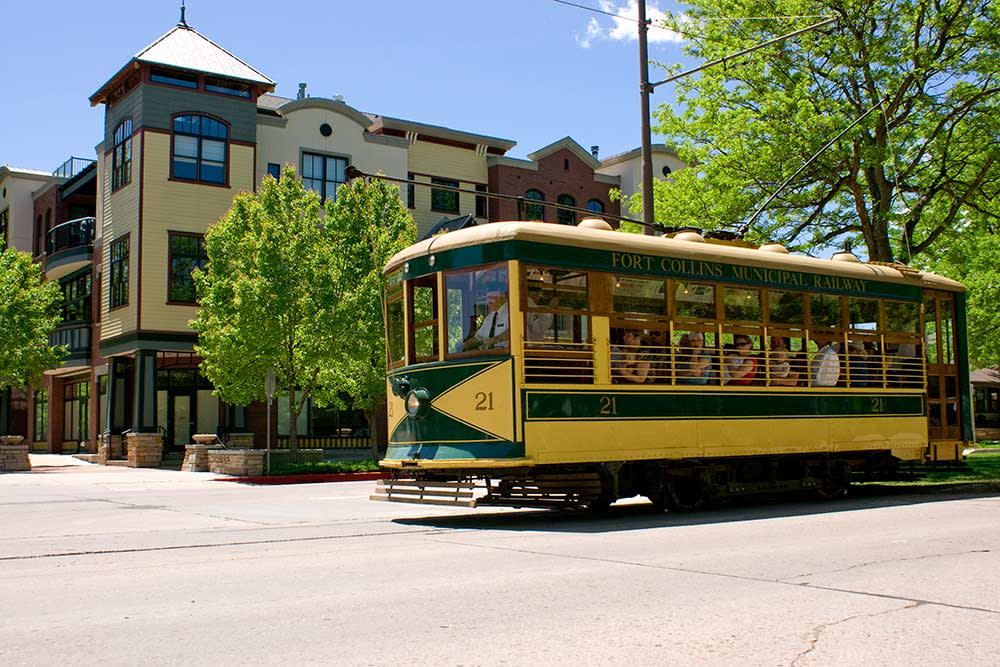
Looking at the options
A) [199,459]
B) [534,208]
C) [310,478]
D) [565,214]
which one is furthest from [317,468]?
[565,214]

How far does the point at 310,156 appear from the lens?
119 ft

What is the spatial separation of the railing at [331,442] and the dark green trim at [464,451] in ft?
75.2

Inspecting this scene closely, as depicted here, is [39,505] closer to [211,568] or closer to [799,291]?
[211,568]

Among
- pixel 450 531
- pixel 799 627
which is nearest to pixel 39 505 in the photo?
pixel 450 531

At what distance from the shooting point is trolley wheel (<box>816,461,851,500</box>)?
15156 mm

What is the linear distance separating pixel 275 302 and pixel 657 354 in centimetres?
1492

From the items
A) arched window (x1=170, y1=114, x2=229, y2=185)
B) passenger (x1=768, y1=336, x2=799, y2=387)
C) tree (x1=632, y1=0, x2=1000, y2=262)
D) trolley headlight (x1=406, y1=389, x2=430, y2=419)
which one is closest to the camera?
trolley headlight (x1=406, y1=389, x2=430, y2=419)

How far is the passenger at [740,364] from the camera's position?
13594mm

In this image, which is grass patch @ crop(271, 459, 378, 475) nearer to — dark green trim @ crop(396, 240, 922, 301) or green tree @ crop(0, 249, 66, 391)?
green tree @ crop(0, 249, 66, 391)

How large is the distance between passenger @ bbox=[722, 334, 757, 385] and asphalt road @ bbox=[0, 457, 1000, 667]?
Answer: 177 centimetres

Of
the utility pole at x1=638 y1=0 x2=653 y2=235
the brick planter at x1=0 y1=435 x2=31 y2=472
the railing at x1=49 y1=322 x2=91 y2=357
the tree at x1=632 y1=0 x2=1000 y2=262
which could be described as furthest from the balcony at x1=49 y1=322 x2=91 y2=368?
the utility pole at x1=638 y1=0 x2=653 y2=235

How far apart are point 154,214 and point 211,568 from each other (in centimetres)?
2572

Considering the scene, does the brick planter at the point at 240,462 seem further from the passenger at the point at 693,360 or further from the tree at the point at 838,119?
the passenger at the point at 693,360

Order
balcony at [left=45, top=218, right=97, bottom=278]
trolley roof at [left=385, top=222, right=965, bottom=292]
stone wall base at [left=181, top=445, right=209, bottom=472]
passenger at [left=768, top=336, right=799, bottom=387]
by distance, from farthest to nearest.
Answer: balcony at [left=45, top=218, right=97, bottom=278] < stone wall base at [left=181, top=445, right=209, bottom=472] < passenger at [left=768, top=336, right=799, bottom=387] < trolley roof at [left=385, top=222, right=965, bottom=292]
